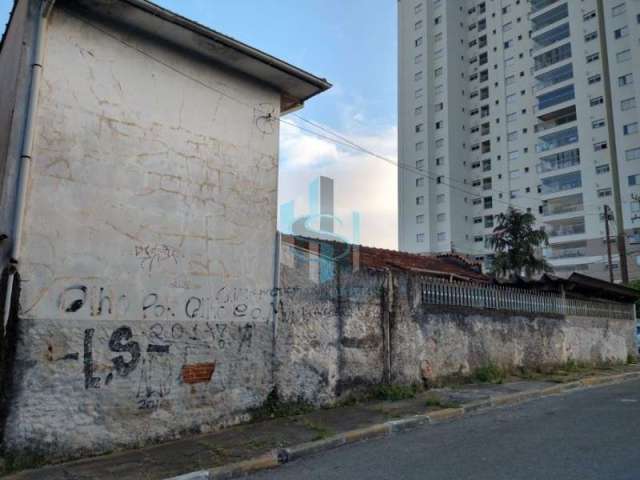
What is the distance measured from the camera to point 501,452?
209 inches

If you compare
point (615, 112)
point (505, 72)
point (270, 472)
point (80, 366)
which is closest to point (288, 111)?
point (80, 366)

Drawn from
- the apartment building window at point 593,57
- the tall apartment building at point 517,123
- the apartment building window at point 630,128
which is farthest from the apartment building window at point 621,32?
the apartment building window at point 630,128

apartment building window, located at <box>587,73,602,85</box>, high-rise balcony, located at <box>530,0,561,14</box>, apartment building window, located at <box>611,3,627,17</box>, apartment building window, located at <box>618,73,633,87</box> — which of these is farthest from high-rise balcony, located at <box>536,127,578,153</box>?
high-rise balcony, located at <box>530,0,561,14</box>

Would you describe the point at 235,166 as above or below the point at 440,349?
above

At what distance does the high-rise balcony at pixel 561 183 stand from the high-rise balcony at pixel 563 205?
97 cm

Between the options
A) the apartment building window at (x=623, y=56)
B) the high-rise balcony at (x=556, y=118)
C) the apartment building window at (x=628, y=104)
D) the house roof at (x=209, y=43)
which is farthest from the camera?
the high-rise balcony at (x=556, y=118)

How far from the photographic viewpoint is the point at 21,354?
5.00 m

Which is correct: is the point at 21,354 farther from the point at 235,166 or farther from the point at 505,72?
the point at 505,72

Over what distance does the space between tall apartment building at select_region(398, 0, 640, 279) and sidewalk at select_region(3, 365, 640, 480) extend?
130 feet

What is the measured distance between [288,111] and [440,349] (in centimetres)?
575

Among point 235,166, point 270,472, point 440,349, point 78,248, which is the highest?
point 235,166

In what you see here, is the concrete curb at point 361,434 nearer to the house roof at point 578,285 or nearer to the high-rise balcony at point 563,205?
the house roof at point 578,285

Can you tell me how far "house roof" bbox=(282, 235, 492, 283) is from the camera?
1189 centimetres

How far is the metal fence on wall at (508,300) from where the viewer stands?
1015cm
